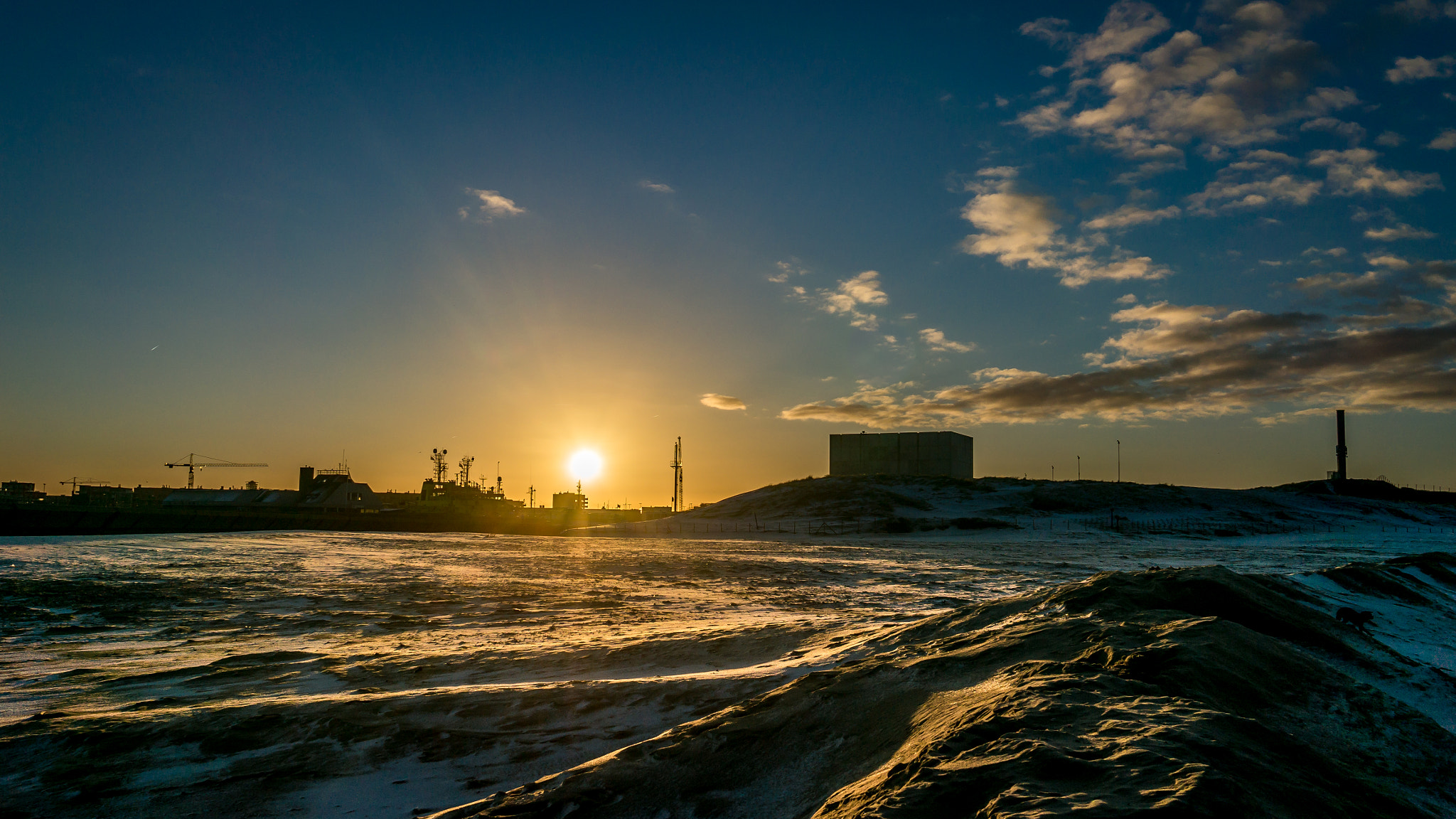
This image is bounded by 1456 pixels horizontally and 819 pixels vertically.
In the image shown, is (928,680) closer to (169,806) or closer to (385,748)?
(385,748)

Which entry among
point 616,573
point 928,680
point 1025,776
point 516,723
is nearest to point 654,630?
point 516,723

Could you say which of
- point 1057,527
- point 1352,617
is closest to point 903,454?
→ point 1057,527

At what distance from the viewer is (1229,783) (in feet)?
8.66

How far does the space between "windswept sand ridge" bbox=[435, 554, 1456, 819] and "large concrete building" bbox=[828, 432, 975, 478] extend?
88.4 metres

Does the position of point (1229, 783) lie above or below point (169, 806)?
above

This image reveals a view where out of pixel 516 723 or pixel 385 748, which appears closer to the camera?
pixel 385 748

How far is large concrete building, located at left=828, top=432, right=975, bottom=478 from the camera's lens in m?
93.3

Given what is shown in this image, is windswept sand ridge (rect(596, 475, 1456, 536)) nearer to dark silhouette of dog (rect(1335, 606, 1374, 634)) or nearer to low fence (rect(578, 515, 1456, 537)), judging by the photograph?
low fence (rect(578, 515, 1456, 537))

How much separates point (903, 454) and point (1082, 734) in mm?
94030

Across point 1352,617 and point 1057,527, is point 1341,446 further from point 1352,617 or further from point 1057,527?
point 1352,617

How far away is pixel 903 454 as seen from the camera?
311ft

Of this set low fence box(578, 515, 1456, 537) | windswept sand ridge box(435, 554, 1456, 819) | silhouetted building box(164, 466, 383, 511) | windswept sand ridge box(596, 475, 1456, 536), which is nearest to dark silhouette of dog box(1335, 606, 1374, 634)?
windswept sand ridge box(435, 554, 1456, 819)

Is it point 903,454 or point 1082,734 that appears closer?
point 1082,734

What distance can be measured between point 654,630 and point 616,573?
11368 millimetres
